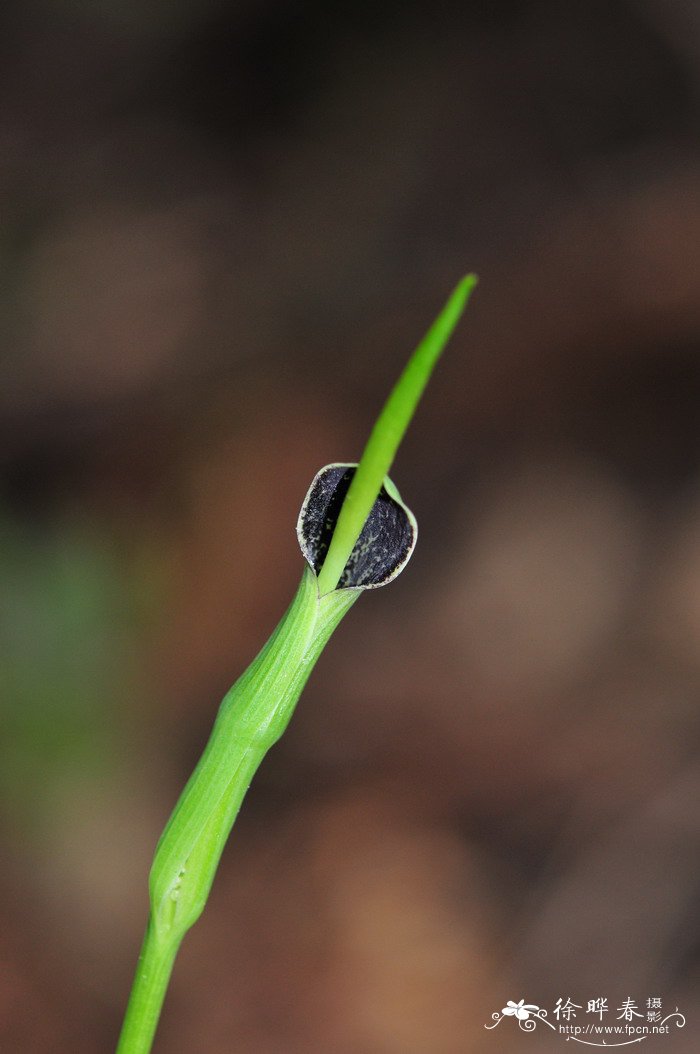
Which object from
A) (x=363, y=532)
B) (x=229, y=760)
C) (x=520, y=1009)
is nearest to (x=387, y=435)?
(x=363, y=532)

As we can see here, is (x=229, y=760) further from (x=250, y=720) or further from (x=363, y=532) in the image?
(x=363, y=532)

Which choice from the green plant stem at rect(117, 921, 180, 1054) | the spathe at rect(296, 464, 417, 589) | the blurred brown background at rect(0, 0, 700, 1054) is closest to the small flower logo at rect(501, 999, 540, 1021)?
the blurred brown background at rect(0, 0, 700, 1054)

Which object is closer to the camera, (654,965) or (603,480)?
(654,965)

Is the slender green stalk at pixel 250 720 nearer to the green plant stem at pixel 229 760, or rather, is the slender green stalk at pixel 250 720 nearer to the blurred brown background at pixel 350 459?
the green plant stem at pixel 229 760

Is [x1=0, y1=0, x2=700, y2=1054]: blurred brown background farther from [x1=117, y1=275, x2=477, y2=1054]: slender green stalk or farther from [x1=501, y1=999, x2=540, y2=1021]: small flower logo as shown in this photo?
[x1=117, y1=275, x2=477, y2=1054]: slender green stalk

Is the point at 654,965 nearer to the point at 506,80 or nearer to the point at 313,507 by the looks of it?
the point at 313,507

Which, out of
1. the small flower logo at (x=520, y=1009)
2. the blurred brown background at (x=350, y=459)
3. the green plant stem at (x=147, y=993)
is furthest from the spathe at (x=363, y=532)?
the small flower logo at (x=520, y=1009)

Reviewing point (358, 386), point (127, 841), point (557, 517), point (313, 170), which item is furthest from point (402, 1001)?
Result: point (313, 170)
